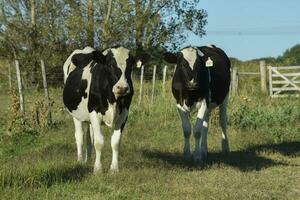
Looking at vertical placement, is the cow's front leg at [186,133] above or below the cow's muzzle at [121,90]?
below

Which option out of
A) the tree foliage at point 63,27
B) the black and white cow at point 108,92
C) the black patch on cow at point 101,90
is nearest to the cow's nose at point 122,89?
the black and white cow at point 108,92

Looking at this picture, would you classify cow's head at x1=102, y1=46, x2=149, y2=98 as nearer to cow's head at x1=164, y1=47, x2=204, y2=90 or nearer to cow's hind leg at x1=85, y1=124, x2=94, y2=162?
cow's head at x1=164, y1=47, x2=204, y2=90

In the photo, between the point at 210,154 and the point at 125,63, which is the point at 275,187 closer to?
the point at 125,63

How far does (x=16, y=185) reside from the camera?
739 cm

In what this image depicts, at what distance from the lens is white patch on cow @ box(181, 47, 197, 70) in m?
11.4

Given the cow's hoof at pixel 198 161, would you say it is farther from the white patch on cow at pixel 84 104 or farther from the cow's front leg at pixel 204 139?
the white patch on cow at pixel 84 104

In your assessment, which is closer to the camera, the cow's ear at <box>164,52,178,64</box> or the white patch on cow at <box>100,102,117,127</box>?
the white patch on cow at <box>100,102,117,127</box>

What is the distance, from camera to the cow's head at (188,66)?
11.0 m

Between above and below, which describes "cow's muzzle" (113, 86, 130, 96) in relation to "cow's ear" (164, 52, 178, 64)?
below

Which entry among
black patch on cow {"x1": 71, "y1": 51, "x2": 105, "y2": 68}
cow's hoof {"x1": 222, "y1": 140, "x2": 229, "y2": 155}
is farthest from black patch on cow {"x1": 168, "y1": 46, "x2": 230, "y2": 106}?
black patch on cow {"x1": 71, "y1": 51, "x2": 105, "y2": 68}

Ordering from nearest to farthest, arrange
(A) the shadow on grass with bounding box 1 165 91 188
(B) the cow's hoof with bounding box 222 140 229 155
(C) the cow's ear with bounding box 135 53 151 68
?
(A) the shadow on grass with bounding box 1 165 91 188 < (C) the cow's ear with bounding box 135 53 151 68 < (B) the cow's hoof with bounding box 222 140 229 155

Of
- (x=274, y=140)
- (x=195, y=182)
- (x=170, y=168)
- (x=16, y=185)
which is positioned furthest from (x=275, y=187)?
(x=274, y=140)

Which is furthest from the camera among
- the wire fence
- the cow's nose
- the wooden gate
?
the wooden gate

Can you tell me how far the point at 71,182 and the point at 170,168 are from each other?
233 cm
